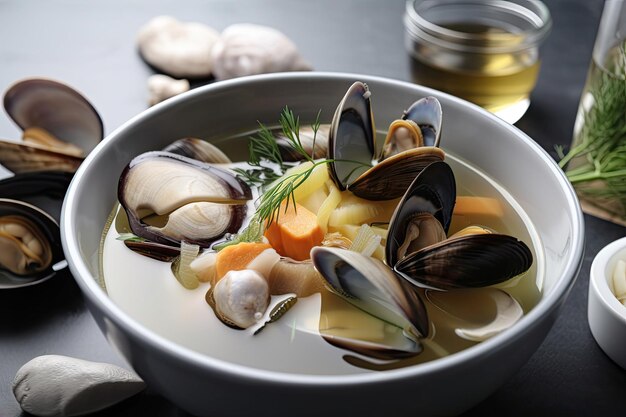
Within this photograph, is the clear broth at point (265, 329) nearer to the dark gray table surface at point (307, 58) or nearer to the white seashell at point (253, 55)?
the dark gray table surface at point (307, 58)

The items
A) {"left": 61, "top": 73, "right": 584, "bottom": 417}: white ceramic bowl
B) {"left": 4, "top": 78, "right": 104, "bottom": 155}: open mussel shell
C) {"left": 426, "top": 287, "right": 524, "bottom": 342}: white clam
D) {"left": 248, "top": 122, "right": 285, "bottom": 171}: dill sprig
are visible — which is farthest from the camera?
{"left": 4, "top": 78, "right": 104, "bottom": 155}: open mussel shell

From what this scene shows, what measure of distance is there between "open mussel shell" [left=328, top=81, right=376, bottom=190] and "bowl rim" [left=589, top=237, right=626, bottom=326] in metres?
0.48

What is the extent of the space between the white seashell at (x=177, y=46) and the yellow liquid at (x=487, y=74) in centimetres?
66

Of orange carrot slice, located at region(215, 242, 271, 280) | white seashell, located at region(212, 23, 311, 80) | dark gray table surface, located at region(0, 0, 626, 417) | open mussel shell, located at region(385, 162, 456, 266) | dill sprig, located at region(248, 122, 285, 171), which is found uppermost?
open mussel shell, located at region(385, 162, 456, 266)

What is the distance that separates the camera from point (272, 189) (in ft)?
4.66

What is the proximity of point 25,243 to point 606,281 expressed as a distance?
1.12 m

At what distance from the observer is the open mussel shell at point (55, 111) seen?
183 cm

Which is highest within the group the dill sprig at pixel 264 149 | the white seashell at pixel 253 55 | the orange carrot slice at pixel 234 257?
the orange carrot slice at pixel 234 257

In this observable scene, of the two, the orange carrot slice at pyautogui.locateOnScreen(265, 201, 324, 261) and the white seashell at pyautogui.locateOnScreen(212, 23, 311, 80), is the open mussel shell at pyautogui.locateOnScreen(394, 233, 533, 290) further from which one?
the white seashell at pyautogui.locateOnScreen(212, 23, 311, 80)

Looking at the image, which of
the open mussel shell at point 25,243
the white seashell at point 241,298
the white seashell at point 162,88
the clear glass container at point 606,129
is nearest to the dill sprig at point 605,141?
the clear glass container at point 606,129

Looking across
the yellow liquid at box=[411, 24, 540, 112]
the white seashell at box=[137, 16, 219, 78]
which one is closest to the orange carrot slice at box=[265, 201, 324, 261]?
the yellow liquid at box=[411, 24, 540, 112]

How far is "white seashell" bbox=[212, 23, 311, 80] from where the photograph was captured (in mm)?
2244

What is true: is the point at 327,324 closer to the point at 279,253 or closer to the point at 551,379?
the point at 279,253

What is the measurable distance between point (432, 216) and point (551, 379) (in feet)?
1.26
